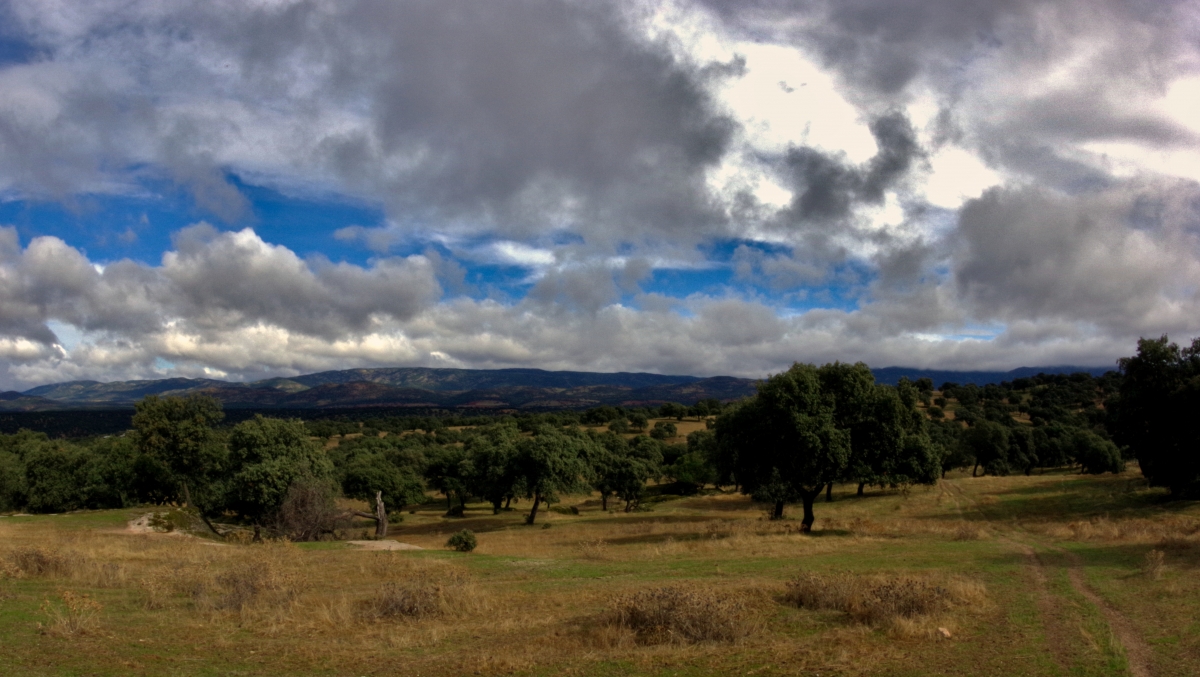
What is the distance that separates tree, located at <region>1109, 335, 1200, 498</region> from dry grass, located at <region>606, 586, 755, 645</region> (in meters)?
37.0

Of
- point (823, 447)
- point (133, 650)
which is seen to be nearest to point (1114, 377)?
point (823, 447)

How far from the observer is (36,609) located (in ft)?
45.6

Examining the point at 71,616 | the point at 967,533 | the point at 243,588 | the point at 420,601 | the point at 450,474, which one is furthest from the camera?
the point at 450,474

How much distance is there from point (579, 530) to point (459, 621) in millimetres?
31431

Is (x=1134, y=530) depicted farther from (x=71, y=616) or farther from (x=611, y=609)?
(x=71, y=616)

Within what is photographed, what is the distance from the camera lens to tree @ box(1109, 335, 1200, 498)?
35.6 m

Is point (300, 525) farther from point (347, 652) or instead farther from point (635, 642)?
point (635, 642)

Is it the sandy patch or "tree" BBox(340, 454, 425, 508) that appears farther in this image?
"tree" BBox(340, 454, 425, 508)

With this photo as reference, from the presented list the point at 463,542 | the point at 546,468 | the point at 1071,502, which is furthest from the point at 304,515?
the point at 1071,502

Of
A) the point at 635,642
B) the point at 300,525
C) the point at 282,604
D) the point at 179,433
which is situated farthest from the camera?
the point at 179,433

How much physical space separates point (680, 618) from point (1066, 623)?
8.80 meters

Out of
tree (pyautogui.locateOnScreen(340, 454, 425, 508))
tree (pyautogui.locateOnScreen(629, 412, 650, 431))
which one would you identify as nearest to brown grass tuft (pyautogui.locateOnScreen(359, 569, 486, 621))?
tree (pyautogui.locateOnScreen(340, 454, 425, 508))

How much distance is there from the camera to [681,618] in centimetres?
1322

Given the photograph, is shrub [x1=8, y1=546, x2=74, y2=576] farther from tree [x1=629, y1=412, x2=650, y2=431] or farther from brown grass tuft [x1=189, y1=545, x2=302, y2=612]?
tree [x1=629, y1=412, x2=650, y2=431]
